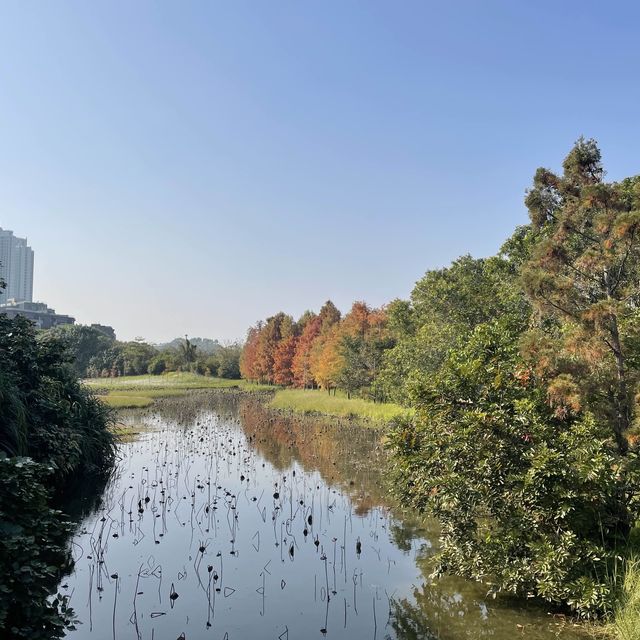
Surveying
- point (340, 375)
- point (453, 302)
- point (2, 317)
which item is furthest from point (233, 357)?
point (2, 317)

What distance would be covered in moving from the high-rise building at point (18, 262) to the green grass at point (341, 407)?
154191 mm

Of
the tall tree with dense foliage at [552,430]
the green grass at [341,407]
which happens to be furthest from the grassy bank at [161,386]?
the tall tree with dense foliage at [552,430]

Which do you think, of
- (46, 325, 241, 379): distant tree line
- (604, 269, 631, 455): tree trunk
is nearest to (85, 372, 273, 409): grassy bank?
(46, 325, 241, 379): distant tree line

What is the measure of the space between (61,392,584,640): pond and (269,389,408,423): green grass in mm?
11360

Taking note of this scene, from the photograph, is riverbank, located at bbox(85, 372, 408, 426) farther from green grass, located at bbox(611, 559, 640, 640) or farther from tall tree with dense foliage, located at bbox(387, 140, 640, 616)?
green grass, located at bbox(611, 559, 640, 640)

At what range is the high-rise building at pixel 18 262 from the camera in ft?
561

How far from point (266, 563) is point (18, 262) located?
622 ft

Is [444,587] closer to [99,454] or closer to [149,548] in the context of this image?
[149,548]

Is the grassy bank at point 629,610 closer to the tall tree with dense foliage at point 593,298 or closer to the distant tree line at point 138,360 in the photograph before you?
the tall tree with dense foliage at point 593,298

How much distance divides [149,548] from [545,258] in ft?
31.6

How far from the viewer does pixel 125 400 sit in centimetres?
4725

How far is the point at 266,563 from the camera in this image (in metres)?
10.8

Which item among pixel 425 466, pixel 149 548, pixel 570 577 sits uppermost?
pixel 425 466

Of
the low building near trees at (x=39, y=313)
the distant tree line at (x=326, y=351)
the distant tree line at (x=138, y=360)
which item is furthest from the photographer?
the low building near trees at (x=39, y=313)
